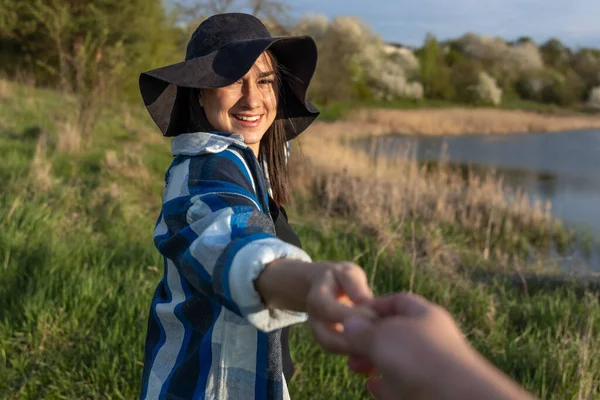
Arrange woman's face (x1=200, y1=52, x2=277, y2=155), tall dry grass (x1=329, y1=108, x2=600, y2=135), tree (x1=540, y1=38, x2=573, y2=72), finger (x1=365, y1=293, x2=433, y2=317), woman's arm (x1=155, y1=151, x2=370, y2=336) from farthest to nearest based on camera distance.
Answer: tree (x1=540, y1=38, x2=573, y2=72) → tall dry grass (x1=329, y1=108, x2=600, y2=135) → woman's face (x1=200, y1=52, x2=277, y2=155) → woman's arm (x1=155, y1=151, x2=370, y2=336) → finger (x1=365, y1=293, x2=433, y2=317)

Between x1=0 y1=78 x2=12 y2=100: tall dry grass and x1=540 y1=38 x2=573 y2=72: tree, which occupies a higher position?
x1=540 y1=38 x2=573 y2=72: tree

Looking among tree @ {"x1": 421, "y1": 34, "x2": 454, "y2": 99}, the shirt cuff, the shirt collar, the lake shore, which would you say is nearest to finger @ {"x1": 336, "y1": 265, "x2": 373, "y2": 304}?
the shirt cuff

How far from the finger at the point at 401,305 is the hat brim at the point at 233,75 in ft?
2.23

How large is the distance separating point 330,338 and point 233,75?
0.68 m

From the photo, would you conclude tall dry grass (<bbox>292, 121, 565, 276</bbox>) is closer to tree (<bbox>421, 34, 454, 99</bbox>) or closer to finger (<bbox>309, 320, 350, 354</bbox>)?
finger (<bbox>309, 320, 350, 354</bbox>)

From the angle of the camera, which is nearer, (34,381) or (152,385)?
(152,385)

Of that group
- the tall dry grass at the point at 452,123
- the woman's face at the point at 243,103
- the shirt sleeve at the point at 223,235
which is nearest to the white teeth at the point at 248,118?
the woman's face at the point at 243,103

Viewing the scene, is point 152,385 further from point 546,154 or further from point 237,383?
point 546,154

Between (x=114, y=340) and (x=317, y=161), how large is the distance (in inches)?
250

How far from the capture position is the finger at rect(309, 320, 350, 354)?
0.59m

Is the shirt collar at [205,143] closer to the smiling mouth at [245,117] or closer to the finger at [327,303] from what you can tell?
the smiling mouth at [245,117]

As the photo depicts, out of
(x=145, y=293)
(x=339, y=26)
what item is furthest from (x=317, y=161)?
(x=339, y=26)

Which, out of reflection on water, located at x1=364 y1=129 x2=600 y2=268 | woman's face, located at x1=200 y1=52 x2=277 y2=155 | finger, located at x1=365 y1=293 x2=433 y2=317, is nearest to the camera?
finger, located at x1=365 y1=293 x2=433 y2=317

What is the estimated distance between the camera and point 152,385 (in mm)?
1165
